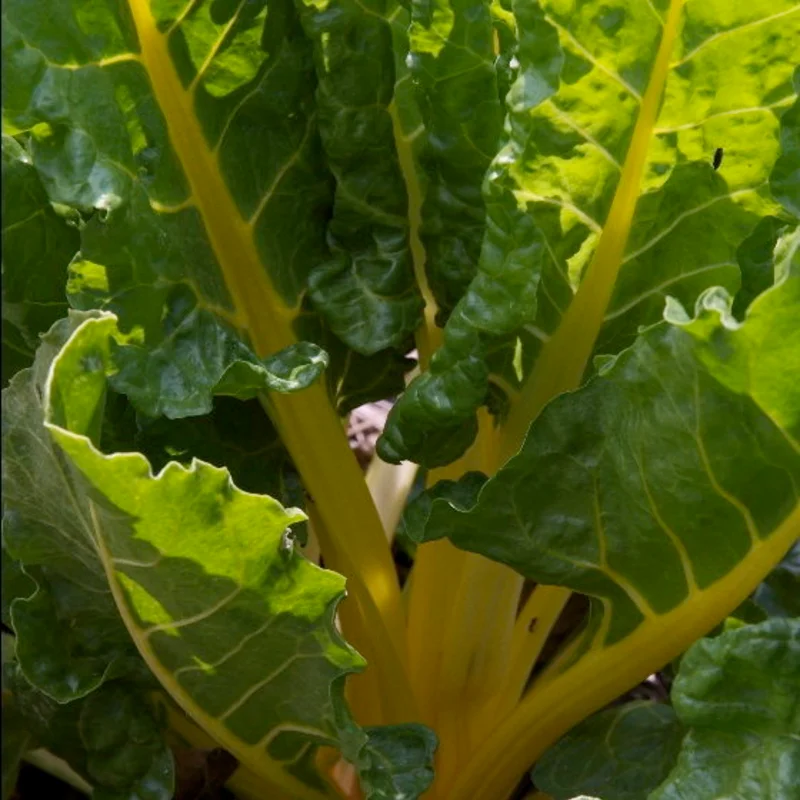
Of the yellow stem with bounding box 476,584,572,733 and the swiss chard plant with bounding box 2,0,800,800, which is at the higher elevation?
the swiss chard plant with bounding box 2,0,800,800

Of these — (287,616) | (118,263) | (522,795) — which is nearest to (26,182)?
(118,263)

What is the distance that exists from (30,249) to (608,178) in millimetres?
483

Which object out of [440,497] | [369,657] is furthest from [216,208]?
[369,657]

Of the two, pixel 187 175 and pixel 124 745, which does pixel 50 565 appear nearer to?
pixel 124 745

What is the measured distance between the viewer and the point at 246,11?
1079mm

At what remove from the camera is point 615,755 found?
111cm

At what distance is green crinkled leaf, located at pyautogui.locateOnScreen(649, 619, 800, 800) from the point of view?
902 millimetres

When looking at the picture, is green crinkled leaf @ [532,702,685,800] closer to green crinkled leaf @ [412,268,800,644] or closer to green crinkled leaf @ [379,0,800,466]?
green crinkled leaf @ [412,268,800,644]

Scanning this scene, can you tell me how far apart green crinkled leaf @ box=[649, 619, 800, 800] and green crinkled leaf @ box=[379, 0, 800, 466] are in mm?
257

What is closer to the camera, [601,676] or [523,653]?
[601,676]

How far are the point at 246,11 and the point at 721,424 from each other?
1.70ft

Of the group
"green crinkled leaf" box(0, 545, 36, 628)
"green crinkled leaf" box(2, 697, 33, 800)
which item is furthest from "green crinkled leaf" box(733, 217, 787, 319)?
Result: "green crinkled leaf" box(2, 697, 33, 800)

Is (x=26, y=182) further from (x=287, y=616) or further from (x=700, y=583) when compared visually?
(x=700, y=583)

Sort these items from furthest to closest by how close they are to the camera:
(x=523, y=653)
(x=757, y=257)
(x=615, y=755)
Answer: (x=523, y=653) < (x=615, y=755) < (x=757, y=257)
